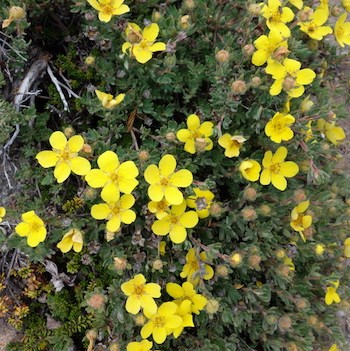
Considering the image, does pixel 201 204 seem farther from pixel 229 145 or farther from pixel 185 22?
pixel 185 22

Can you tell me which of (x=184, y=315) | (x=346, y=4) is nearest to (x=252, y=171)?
(x=184, y=315)

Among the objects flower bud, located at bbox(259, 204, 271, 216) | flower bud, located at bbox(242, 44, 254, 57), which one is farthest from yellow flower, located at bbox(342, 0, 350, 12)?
flower bud, located at bbox(259, 204, 271, 216)

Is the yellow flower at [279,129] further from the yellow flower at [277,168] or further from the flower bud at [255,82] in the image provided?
the flower bud at [255,82]

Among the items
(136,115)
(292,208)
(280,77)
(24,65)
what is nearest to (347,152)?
(292,208)

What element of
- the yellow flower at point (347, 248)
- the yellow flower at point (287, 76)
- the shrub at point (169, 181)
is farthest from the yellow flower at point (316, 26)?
the yellow flower at point (347, 248)

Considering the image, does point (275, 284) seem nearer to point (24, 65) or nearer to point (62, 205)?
point (62, 205)

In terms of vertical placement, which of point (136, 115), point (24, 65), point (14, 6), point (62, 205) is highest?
point (14, 6)

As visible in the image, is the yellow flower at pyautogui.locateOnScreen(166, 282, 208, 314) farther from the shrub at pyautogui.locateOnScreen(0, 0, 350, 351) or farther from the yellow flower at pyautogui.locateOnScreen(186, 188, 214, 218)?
the yellow flower at pyautogui.locateOnScreen(186, 188, 214, 218)
